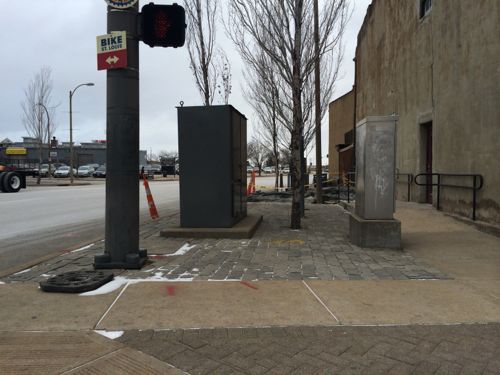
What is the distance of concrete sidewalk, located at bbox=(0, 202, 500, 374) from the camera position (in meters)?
3.38

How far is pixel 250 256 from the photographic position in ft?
22.6

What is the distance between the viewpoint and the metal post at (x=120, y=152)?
6070 millimetres

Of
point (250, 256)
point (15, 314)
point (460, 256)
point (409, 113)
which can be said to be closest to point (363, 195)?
point (460, 256)

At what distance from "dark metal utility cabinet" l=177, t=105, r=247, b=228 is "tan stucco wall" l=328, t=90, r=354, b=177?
21086 millimetres

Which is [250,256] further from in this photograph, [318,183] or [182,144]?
[318,183]

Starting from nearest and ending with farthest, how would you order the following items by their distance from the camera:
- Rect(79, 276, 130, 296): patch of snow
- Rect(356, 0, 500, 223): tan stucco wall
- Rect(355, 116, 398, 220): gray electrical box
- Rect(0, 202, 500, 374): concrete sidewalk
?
Rect(0, 202, 500, 374): concrete sidewalk, Rect(79, 276, 130, 296): patch of snow, Rect(355, 116, 398, 220): gray electrical box, Rect(356, 0, 500, 223): tan stucco wall

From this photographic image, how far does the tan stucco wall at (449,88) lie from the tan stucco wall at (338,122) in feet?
37.8

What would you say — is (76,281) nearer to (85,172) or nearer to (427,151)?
(427,151)

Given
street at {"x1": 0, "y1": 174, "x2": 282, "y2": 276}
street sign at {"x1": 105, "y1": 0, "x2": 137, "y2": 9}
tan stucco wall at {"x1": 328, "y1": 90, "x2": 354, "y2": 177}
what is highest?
tan stucco wall at {"x1": 328, "y1": 90, "x2": 354, "y2": 177}

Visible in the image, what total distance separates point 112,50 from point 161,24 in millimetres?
725

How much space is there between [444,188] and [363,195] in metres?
4.62

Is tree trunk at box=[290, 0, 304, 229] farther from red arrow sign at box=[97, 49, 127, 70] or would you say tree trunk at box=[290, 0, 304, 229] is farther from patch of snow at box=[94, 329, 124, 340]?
patch of snow at box=[94, 329, 124, 340]

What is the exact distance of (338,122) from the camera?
1310 inches

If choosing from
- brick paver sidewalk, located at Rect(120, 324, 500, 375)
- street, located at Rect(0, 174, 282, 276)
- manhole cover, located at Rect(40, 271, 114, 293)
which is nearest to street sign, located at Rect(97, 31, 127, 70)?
manhole cover, located at Rect(40, 271, 114, 293)
